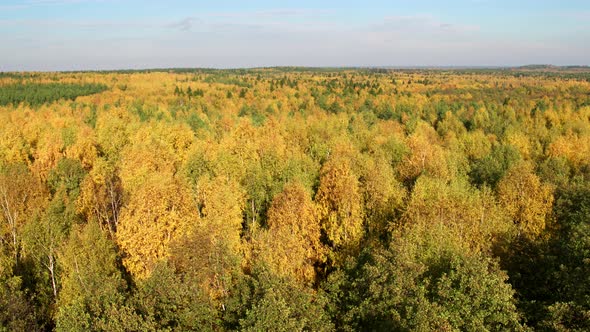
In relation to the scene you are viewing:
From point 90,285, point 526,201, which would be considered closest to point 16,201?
point 90,285

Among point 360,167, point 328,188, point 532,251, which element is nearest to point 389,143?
point 360,167

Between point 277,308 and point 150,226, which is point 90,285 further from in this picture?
point 277,308

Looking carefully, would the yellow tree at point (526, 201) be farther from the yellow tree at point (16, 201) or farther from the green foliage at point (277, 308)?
the yellow tree at point (16, 201)

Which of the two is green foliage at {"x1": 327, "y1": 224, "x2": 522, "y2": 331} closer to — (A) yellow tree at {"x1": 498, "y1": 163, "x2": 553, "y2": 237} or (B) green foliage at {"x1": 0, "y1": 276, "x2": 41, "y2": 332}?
(A) yellow tree at {"x1": 498, "y1": 163, "x2": 553, "y2": 237}

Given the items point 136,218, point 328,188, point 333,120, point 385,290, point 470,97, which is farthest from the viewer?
point 470,97

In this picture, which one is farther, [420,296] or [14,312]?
[14,312]

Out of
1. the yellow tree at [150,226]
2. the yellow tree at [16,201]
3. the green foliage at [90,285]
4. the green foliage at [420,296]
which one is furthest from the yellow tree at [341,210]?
the yellow tree at [16,201]

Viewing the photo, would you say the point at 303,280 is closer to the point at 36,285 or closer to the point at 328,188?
the point at 328,188
